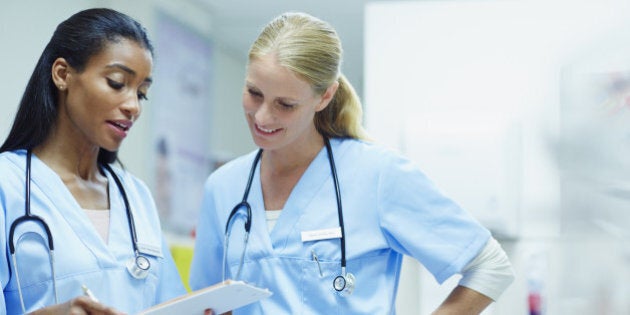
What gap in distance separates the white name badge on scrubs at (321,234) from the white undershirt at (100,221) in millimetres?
356

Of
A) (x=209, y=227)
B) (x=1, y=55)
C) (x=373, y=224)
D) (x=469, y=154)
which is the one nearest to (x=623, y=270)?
(x=373, y=224)

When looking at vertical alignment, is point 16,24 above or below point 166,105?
above

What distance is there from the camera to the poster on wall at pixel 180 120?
3.71 meters

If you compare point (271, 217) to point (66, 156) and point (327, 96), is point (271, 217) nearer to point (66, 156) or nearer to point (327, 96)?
point (327, 96)

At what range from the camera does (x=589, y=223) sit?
73cm

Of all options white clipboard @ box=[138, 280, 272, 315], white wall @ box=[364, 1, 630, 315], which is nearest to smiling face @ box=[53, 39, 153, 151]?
white clipboard @ box=[138, 280, 272, 315]

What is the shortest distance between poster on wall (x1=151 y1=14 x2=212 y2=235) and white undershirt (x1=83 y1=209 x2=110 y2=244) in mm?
2183

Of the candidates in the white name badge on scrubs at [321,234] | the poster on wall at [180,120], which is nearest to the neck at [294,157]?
the white name badge on scrubs at [321,234]

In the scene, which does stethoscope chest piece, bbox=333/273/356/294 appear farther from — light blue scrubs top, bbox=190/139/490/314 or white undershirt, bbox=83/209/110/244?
white undershirt, bbox=83/209/110/244

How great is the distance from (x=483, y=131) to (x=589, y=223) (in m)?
1.67

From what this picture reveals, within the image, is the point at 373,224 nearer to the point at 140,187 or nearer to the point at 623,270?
the point at 140,187

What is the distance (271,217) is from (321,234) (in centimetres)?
12

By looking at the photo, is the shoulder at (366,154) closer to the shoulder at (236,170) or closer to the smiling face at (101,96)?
the shoulder at (236,170)

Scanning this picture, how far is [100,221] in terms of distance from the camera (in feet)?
4.80
